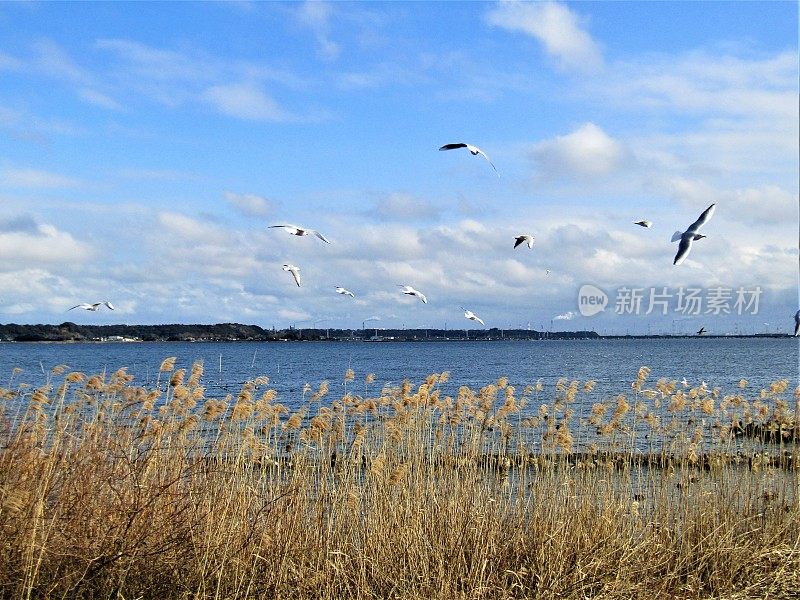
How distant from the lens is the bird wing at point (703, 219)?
9.58 metres

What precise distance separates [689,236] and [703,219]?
12.5 inches

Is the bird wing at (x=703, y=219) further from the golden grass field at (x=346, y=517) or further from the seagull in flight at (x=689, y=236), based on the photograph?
the golden grass field at (x=346, y=517)

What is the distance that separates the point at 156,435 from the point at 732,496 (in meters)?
5.69

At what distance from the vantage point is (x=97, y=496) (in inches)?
240

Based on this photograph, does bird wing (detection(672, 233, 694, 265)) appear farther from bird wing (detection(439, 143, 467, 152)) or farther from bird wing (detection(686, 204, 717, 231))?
bird wing (detection(439, 143, 467, 152))

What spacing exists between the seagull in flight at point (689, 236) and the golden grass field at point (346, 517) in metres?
2.08

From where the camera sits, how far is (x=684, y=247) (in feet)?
32.7

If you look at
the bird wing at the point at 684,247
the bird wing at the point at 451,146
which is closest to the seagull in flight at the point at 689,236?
the bird wing at the point at 684,247

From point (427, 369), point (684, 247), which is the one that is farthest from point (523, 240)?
point (427, 369)

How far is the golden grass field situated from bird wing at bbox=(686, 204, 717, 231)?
2298 millimetres

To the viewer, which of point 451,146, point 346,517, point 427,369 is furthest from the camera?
point 427,369

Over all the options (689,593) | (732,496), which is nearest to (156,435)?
(689,593)

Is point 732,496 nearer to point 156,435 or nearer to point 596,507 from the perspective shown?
point 596,507

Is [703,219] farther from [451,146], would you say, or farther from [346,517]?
[346,517]
